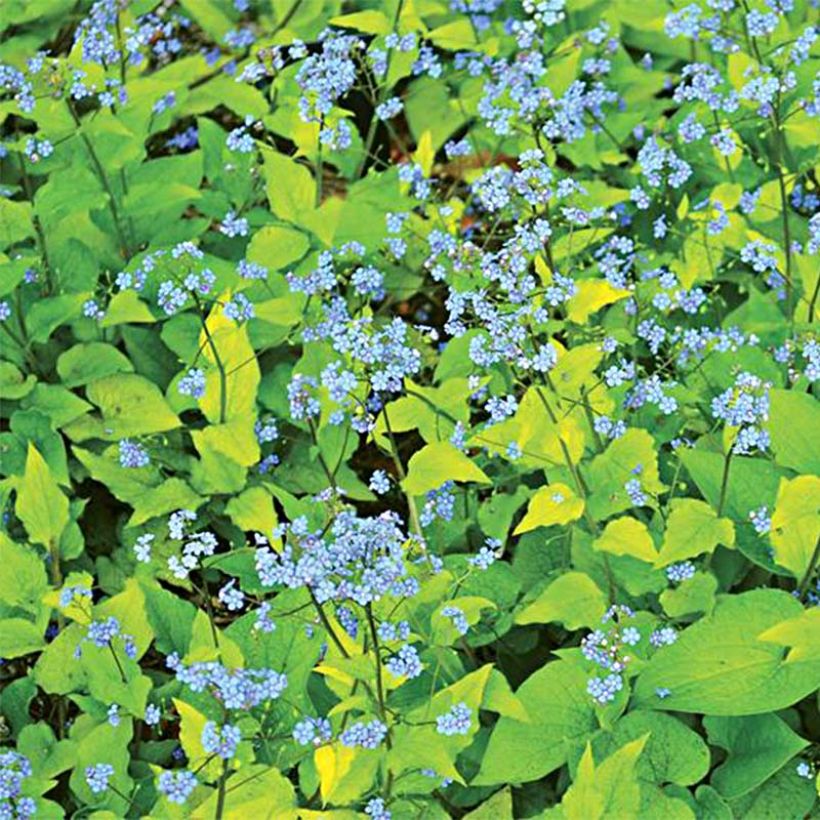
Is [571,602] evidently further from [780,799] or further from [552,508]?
[780,799]

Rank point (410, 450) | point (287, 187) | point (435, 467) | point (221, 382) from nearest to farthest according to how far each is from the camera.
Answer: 1. point (435, 467)
2. point (221, 382)
3. point (287, 187)
4. point (410, 450)

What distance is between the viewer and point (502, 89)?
13.1 ft

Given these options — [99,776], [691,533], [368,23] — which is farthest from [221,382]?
[368,23]

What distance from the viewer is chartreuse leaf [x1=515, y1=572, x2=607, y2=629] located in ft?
10.3

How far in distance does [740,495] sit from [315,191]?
1.55 meters

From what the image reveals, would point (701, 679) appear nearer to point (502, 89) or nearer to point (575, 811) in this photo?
point (575, 811)

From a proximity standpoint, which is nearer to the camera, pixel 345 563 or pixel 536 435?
pixel 345 563

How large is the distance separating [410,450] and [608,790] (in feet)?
5.88

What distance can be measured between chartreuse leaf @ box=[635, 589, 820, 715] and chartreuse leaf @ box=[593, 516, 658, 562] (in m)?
0.21

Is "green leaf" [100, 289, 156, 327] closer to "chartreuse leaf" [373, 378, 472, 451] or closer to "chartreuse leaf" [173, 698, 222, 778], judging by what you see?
"chartreuse leaf" [373, 378, 472, 451]

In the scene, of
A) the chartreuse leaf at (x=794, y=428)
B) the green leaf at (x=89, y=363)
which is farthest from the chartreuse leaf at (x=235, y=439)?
the chartreuse leaf at (x=794, y=428)

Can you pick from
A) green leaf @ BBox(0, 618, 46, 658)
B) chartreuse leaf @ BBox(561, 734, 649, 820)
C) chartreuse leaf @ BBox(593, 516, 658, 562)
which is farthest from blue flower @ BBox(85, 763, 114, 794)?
chartreuse leaf @ BBox(593, 516, 658, 562)

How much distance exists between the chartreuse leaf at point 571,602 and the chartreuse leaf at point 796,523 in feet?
1.44

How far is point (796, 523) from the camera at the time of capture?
10.2ft
